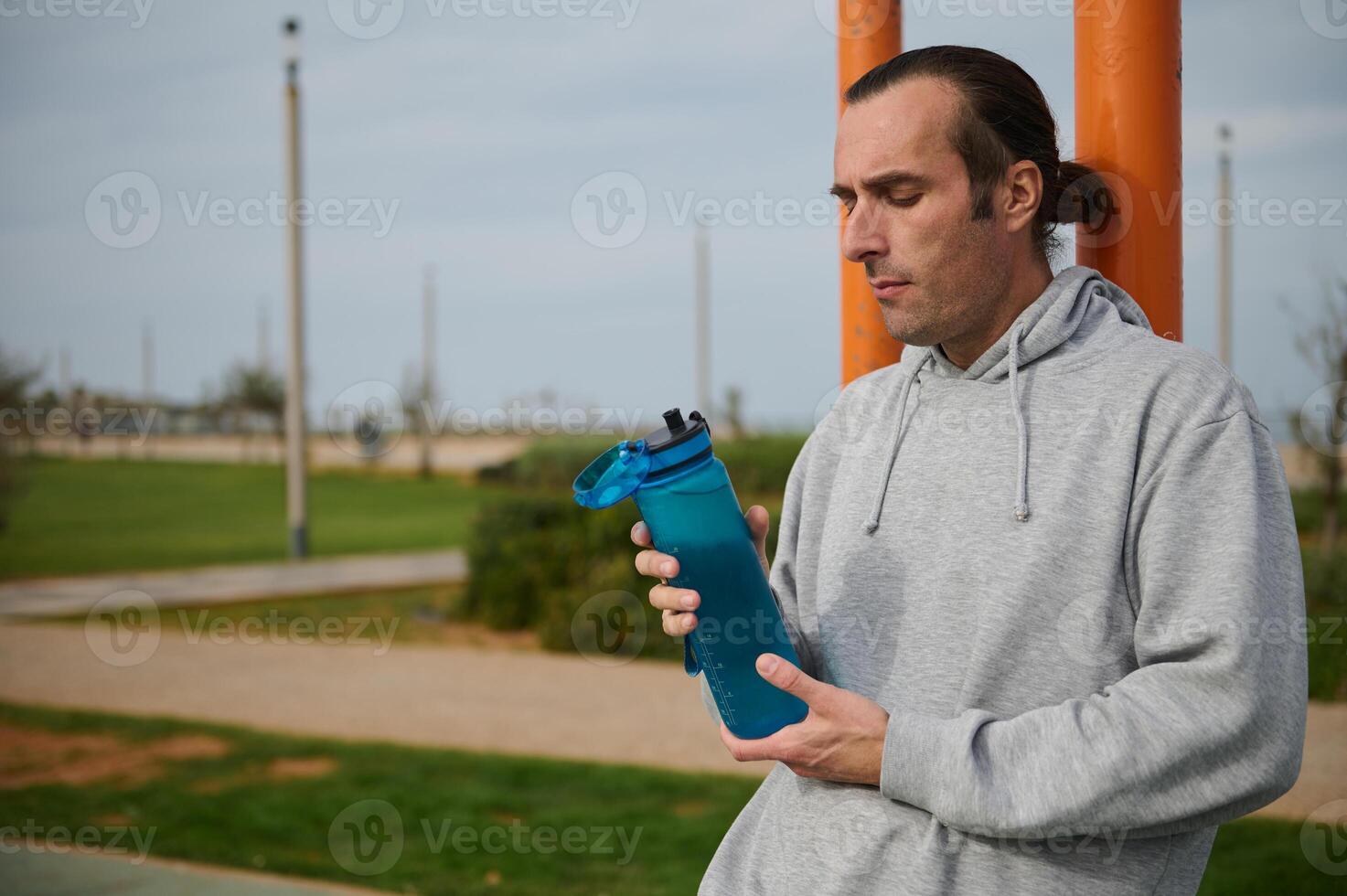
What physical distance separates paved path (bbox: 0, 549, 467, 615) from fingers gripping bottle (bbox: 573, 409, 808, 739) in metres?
10.7

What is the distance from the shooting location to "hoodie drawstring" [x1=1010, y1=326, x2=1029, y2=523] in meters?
1.65

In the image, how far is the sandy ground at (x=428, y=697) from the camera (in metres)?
6.63

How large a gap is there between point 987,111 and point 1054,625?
28.6 inches

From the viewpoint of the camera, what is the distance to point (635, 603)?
374 inches

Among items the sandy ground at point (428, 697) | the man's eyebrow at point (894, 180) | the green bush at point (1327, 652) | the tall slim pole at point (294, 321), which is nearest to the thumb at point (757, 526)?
the man's eyebrow at point (894, 180)

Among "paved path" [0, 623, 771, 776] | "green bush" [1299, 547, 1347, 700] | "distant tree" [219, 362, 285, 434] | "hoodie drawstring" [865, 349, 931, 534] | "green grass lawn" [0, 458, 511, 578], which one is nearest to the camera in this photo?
"hoodie drawstring" [865, 349, 931, 534]

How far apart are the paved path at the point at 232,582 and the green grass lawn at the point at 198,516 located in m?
1.21

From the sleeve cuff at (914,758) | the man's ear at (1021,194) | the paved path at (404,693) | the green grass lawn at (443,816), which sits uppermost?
the man's ear at (1021,194)

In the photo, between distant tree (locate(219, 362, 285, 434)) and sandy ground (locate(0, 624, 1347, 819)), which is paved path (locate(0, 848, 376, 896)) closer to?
sandy ground (locate(0, 624, 1347, 819))

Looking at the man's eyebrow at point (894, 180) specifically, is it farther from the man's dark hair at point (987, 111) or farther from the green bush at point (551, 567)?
the green bush at point (551, 567)

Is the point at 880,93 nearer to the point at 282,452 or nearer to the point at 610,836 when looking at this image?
the point at 610,836

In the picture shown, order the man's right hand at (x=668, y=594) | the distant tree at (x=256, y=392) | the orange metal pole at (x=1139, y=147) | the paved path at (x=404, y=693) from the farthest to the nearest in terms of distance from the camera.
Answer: the distant tree at (x=256, y=392)
the paved path at (x=404, y=693)
the orange metal pole at (x=1139, y=147)
the man's right hand at (x=668, y=594)

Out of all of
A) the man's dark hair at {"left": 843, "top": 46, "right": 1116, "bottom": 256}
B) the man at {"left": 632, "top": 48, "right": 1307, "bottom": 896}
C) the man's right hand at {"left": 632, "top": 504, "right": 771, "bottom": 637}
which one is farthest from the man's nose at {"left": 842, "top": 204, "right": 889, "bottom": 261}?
Answer: the man's right hand at {"left": 632, "top": 504, "right": 771, "bottom": 637}

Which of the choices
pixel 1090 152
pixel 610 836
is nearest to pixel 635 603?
pixel 610 836
